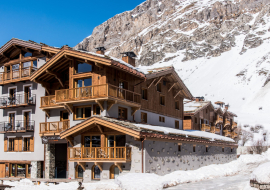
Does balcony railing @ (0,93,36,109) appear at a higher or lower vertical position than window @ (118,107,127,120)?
higher

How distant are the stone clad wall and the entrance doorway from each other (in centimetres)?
1101

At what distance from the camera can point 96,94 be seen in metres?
26.5

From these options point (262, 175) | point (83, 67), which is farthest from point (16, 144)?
point (262, 175)

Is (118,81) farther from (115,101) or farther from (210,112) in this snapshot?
(210,112)

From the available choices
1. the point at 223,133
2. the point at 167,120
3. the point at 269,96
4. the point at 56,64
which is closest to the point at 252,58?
the point at 269,96

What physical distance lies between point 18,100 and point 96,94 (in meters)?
12.4

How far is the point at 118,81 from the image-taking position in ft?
94.8

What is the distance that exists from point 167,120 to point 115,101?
11.4 metres

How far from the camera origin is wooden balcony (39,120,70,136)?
30000mm

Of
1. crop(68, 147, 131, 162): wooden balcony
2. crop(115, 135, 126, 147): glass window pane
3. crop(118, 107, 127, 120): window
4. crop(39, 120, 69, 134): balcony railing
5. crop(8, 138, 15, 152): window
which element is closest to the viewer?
crop(68, 147, 131, 162): wooden balcony

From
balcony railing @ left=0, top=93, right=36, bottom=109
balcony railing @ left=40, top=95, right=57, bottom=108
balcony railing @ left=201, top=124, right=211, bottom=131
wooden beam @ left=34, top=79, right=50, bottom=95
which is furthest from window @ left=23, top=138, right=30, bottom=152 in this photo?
balcony railing @ left=201, top=124, right=211, bottom=131

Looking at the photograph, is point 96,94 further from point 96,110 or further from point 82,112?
point 82,112

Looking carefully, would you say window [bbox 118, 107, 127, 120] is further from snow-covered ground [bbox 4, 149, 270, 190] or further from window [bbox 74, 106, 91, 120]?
snow-covered ground [bbox 4, 149, 270, 190]

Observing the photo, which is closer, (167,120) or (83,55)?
(83,55)
